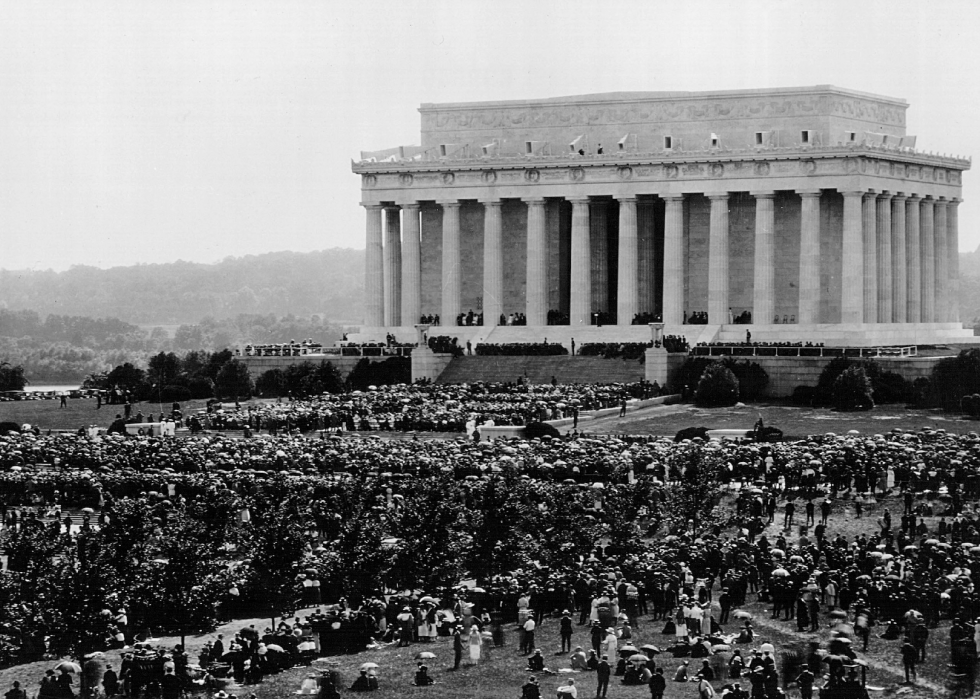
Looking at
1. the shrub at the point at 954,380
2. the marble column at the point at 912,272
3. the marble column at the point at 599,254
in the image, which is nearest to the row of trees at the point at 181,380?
the marble column at the point at 599,254

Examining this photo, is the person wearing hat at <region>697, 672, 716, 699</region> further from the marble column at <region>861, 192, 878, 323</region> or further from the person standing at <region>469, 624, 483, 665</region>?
the marble column at <region>861, 192, 878, 323</region>

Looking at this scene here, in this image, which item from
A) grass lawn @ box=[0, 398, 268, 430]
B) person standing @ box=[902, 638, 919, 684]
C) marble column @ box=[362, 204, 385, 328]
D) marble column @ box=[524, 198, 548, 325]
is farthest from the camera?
marble column @ box=[362, 204, 385, 328]

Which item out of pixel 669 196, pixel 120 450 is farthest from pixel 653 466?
pixel 669 196

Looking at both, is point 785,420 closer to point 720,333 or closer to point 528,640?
point 720,333

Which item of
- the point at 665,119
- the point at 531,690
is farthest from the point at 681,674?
the point at 665,119

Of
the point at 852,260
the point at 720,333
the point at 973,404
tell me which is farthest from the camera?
the point at 720,333

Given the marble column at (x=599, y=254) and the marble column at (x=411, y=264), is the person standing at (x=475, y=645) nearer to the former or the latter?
the marble column at (x=599, y=254)

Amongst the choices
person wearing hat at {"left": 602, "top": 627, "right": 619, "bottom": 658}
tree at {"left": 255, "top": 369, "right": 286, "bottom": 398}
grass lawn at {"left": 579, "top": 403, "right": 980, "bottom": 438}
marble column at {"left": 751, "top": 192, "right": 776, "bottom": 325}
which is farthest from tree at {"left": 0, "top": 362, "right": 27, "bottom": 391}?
person wearing hat at {"left": 602, "top": 627, "right": 619, "bottom": 658}

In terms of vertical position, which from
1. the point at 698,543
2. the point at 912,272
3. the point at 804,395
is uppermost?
the point at 912,272
